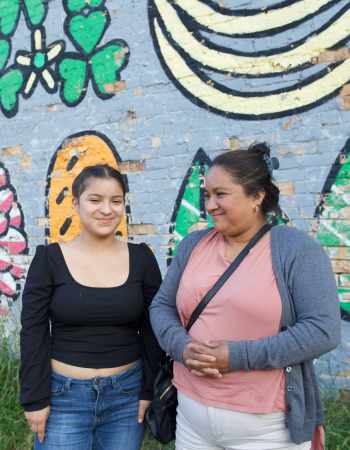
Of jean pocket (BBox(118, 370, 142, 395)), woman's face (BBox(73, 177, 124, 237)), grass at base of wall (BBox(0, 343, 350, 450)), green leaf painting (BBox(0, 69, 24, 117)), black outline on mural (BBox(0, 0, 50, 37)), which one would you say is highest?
black outline on mural (BBox(0, 0, 50, 37))

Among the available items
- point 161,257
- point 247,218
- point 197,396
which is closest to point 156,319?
point 197,396

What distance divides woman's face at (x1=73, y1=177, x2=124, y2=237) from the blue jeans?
0.60 m

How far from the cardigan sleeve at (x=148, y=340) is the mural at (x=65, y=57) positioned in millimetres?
2133

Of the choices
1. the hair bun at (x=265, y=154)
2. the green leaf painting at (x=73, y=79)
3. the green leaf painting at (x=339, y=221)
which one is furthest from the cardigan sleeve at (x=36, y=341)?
Answer: the green leaf painting at (x=73, y=79)

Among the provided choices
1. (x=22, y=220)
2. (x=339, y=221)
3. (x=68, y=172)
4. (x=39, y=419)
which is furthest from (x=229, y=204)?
(x=22, y=220)

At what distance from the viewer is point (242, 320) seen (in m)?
A: 1.70

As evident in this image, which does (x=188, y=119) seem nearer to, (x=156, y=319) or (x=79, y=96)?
(x=79, y=96)

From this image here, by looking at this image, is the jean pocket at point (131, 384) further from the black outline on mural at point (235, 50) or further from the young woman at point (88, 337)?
the black outline on mural at point (235, 50)

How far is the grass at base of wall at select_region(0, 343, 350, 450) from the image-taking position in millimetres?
2734

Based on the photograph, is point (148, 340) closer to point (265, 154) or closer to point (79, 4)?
point (265, 154)

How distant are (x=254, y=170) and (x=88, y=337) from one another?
917 mm

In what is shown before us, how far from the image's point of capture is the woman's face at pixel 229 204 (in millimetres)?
1834

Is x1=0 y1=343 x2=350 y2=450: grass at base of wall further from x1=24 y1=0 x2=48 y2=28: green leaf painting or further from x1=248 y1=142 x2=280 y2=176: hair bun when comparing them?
x1=24 y1=0 x2=48 y2=28: green leaf painting

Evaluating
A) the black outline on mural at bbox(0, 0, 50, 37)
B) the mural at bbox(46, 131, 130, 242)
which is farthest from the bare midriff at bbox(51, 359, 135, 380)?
the black outline on mural at bbox(0, 0, 50, 37)
